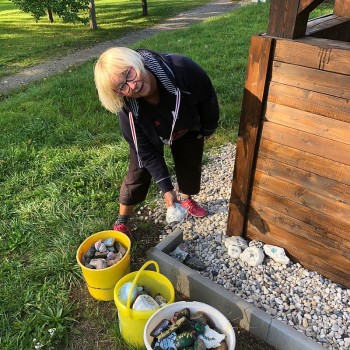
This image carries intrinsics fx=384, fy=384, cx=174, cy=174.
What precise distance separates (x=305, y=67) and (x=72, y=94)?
15.2 ft

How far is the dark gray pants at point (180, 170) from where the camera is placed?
290 centimetres

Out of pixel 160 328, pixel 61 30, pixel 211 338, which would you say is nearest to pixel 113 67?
pixel 160 328

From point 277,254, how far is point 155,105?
4.63 ft

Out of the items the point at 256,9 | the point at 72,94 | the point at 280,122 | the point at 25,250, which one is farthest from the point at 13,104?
the point at 256,9

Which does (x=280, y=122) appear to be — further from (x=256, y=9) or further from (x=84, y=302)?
(x=256, y=9)

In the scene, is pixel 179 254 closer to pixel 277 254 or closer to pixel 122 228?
pixel 122 228

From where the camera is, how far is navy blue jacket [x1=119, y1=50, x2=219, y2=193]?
234cm

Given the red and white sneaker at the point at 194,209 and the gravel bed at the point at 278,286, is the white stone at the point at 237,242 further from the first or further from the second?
the red and white sneaker at the point at 194,209

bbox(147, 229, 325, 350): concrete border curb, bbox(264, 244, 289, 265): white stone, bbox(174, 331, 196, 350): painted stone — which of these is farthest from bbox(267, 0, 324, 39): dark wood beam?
bbox(174, 331, 196, 350): painted stone

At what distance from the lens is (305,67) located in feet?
6.98

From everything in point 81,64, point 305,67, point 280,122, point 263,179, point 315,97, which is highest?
point 305,67

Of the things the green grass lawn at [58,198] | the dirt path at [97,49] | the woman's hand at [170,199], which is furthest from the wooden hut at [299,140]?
the dirt path at [97,49]

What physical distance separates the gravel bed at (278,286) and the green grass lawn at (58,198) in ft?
1.70

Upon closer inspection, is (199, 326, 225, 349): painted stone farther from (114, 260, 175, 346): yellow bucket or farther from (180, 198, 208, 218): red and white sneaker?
(180, 198, 208, 218): red and white sneaker
